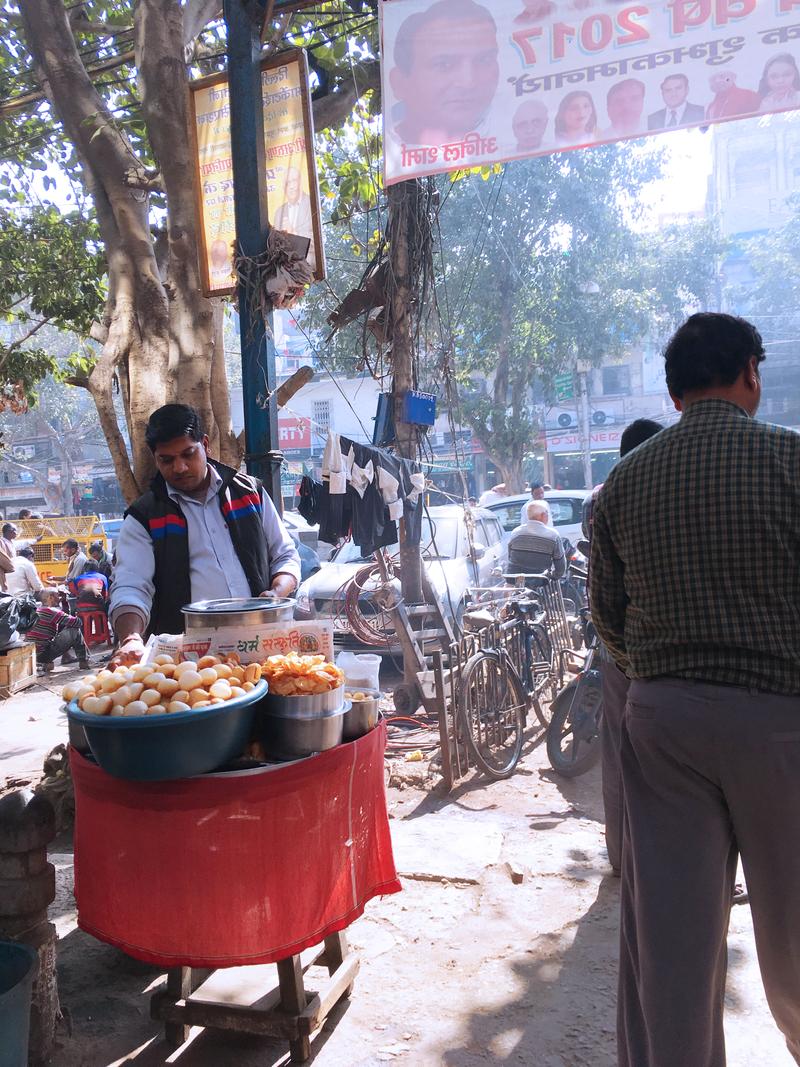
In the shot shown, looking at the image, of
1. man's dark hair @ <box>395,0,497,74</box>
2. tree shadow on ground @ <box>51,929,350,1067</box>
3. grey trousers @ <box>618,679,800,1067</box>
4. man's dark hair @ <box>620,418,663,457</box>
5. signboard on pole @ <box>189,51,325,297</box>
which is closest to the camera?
grey trousers @ <box>618,679,800,1067</box>

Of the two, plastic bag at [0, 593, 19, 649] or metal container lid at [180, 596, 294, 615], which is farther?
plastic bag at [0, 593, 19, 649]

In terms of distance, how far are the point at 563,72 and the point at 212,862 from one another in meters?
4.05

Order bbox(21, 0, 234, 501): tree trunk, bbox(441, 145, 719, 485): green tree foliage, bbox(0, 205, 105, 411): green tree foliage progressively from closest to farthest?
bbox(21, 0, 234, 501): tree trunk < bbox(0, 205, 105, 411): green tree foliage < bbox(441, 145, 719, 485): green tree foliage

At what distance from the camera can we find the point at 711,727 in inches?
73.2

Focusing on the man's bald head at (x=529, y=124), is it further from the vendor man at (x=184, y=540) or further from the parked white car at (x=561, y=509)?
the parked white car at (x=561, y=509)

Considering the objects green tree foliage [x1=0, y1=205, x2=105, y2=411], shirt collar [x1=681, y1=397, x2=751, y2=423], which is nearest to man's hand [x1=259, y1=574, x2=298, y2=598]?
shirt collar [x1=681, y1=397, x2=751, y2=423]

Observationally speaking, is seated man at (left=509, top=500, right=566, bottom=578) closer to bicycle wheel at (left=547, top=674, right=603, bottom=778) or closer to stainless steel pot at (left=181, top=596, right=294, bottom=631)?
bicycle wheel at (left=547, top=674, right=603, bottom=778)

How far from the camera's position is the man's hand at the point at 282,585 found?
3384 millimetres

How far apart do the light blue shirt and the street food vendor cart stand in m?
0.66

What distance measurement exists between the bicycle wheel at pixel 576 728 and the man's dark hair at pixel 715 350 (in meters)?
3.79

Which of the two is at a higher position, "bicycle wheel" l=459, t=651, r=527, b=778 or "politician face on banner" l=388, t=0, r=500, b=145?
"politician face on banner" l=388, t=0, r=500, b=145

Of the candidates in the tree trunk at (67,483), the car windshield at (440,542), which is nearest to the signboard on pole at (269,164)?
the car windshield at (440,542)

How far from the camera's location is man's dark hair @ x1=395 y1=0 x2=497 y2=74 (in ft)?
14.5

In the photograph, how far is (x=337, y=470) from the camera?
670 cm
